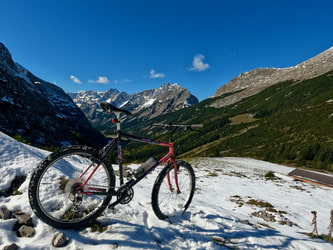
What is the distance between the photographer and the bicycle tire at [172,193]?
207 inches

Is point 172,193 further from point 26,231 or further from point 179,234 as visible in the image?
point 26,231

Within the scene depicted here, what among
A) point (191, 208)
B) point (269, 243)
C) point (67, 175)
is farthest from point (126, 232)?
point (269, 243)

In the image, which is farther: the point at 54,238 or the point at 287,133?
the point at 287,133

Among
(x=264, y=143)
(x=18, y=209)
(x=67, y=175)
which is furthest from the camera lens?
(x=264, y=143)

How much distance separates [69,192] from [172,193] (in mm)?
3326

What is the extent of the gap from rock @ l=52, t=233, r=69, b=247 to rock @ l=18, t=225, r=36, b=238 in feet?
1.48

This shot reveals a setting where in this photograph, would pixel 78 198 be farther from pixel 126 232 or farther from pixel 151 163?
pixel 151 163

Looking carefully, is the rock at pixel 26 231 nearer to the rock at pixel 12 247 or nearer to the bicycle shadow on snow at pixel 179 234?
the rock at pixel 12 247

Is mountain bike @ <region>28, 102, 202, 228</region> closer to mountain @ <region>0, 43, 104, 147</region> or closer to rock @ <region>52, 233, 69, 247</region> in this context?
rock @ <region>52, 233, 69, 247</region>

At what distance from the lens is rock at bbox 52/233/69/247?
3.42m

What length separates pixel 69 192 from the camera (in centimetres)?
412

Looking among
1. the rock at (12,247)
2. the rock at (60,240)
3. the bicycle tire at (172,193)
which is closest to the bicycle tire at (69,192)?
the rock at (60,240)

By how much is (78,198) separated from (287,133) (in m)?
206

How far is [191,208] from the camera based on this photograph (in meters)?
6.55
